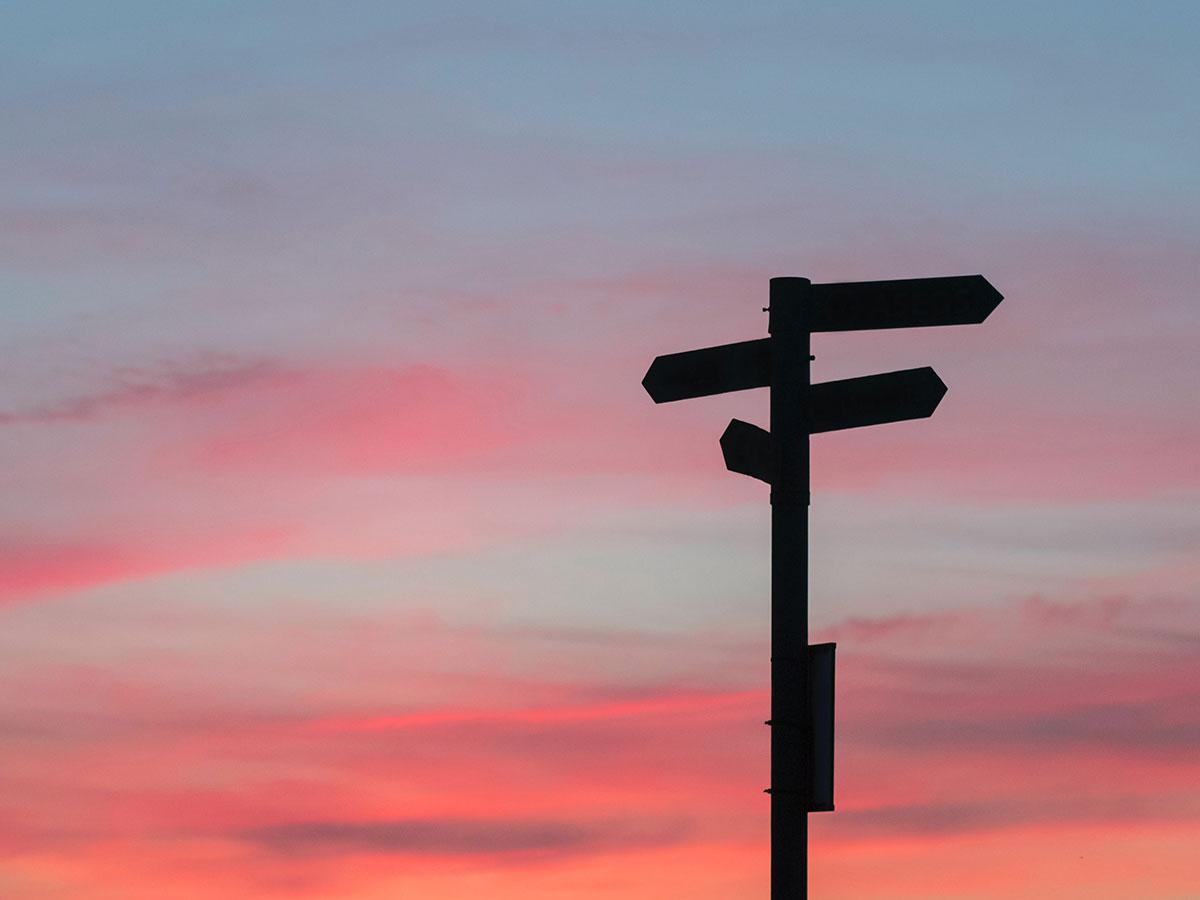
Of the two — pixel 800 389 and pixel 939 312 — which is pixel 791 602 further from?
pixel 939 312

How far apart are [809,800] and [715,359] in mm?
2416

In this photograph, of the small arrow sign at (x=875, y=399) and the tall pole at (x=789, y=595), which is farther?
the small arrow sign at (x=875, y=399)

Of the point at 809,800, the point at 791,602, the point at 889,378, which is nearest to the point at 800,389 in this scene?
the point at 889,378

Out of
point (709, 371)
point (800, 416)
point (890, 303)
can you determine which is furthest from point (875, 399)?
point (709, 371)

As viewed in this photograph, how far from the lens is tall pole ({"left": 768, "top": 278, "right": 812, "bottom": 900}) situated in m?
8.38

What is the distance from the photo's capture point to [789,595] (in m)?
8.65

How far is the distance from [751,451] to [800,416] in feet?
1.07

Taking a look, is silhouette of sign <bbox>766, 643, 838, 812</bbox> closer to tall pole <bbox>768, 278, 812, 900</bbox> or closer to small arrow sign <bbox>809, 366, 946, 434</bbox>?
tall pole <bbox>768, 278, 812, 900</bbox>

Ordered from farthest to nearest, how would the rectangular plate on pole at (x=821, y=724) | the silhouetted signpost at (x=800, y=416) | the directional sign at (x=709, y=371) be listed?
the directional sign at (x=709, y=371), the silhouetted signpost at (x=800, y=416), the rectangular plate on pole at (x=821, y=724)

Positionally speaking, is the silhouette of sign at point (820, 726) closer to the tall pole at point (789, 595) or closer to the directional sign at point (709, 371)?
the tall pole at point (789, 595)

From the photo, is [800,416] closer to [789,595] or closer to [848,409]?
[848,409]

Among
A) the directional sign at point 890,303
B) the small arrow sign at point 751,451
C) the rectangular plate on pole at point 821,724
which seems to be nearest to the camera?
the rectangular plate on pole at point 821,724

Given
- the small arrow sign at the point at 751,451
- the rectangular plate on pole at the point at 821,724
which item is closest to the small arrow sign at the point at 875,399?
the small arrow sign at the point at 751,451

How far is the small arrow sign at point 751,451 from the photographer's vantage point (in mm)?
8836
